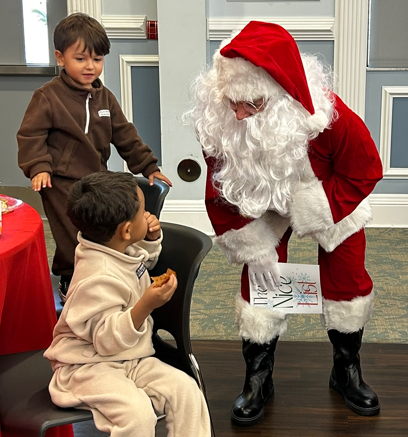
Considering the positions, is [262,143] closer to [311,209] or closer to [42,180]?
[311,209]

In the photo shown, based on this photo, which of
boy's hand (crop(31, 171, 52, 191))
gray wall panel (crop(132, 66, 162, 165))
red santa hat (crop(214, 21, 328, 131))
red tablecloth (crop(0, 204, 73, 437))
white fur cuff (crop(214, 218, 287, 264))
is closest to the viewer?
red tablecloth (crop(0, 204, 73, 437))

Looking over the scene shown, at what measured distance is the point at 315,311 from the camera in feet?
7.11

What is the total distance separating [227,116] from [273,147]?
0.18m

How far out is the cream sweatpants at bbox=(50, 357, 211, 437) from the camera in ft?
4.69

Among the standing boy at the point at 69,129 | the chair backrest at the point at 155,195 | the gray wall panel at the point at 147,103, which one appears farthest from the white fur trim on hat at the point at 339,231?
the gray wall panel at the point at 147,103

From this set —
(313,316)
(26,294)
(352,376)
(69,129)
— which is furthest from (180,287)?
(313,316)

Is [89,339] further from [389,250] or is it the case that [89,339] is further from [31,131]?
[389,250]

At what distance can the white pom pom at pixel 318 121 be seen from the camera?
1889mm

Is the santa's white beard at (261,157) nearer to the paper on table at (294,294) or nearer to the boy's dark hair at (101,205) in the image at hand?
the paper on table at (294,294)

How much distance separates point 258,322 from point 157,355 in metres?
0.51

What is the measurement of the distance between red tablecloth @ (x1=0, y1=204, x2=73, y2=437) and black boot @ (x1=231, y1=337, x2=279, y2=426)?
1.89 ft

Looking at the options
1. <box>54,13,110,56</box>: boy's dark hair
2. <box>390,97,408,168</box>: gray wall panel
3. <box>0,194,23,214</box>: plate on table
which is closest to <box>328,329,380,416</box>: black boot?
<box>0,194,23,214</box>: plate on table

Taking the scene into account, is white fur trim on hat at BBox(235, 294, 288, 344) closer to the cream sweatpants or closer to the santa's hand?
the santa's hand

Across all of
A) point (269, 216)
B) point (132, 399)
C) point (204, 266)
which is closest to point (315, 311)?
point (269, 216)
